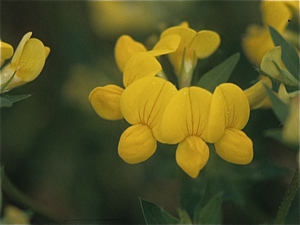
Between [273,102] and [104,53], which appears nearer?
[273,102]

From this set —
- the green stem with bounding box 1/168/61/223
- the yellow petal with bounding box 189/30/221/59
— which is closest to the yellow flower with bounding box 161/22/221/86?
the yellow petal with bounding box 189/30/221/59

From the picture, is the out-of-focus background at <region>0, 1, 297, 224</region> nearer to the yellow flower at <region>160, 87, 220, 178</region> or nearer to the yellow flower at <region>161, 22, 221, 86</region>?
the yellow flower at <region>161, 22, 221, 86</region>

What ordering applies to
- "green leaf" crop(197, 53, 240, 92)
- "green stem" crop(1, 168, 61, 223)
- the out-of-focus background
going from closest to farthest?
"green leaf" crop(197, 53, 240, 92), "green stem" crop(1, 168, 61, 223), the out-of-focus background

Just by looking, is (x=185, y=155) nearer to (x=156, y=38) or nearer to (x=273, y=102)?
(x=273, y=102)

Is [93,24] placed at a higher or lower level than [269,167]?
higher

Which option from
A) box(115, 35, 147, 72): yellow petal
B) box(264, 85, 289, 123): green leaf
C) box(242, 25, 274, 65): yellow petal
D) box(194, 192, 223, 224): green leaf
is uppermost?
box(264, 85, 289, 123): green leaf

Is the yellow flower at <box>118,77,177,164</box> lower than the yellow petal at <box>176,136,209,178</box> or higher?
higher

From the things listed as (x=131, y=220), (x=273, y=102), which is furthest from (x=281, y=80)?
(x=131, y=220)
